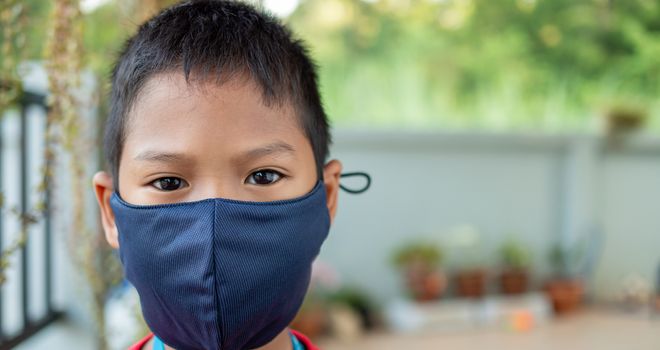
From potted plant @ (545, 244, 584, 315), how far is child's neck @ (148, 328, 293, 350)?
4.28 meters

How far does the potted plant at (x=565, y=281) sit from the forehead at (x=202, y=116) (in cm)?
448

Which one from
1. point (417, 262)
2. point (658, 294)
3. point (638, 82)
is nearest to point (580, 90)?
point (638, 82)

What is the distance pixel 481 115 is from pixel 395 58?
2.90ft

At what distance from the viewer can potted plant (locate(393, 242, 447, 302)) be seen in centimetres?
464

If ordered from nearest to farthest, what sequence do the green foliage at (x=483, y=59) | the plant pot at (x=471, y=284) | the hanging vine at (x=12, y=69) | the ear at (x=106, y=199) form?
the ear at (x=106, y=199)
the hanging vine at (x=12, y=69)
the plant pot at (x=471, y=284)
the green foliage at (x=483, y=59)

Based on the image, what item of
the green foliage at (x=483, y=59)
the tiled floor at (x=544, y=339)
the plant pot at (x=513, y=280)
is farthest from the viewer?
the green foliage at (x=483, y=59)

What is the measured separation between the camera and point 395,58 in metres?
5.57

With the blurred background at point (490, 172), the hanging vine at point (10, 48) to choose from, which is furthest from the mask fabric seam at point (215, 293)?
the blurred background at point (490, 172)

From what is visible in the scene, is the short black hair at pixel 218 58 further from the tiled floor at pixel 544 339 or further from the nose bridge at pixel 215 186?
the tiled floor at pixel 544 339

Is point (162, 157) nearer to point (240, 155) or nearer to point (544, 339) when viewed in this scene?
point (240, 155)

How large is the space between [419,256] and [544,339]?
3.22 ft

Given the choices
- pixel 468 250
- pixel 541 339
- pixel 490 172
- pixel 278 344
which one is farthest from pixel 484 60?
pixel 278 344

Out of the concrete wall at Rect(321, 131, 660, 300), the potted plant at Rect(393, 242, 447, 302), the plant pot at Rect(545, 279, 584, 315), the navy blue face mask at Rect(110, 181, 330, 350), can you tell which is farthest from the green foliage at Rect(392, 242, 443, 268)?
the navy blue face mask at Rect(110, 181, 330, 350)

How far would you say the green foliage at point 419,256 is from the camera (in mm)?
4719
